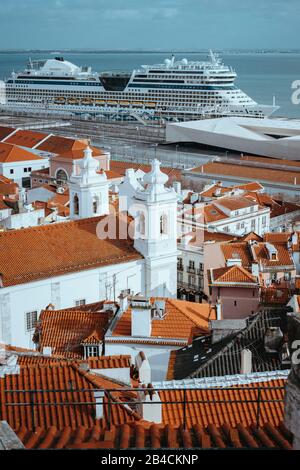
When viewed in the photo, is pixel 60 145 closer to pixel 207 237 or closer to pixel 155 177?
pixel 207 237

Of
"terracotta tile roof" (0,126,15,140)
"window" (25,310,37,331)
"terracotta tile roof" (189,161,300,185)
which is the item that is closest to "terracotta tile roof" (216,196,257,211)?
"terracotta tile roof" (189,161,300,185)

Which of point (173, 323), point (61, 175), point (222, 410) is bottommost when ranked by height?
point (61, 175)

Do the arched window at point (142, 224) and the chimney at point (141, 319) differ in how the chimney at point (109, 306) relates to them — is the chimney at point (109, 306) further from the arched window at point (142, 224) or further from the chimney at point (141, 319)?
the arched window at point (142, 224)

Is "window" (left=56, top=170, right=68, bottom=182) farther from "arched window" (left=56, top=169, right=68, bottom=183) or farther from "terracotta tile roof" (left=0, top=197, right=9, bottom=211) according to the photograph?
"terracotta tile roof" (left=0, top=197, right=9, bottom=211)

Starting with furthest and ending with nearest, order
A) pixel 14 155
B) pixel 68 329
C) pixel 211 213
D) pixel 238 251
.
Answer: pixel 14 155
pixel 211 213
pixel 238 251
pixel 68 329

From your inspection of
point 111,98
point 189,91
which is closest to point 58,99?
point 111,98

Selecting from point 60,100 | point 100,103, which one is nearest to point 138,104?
point 100,103

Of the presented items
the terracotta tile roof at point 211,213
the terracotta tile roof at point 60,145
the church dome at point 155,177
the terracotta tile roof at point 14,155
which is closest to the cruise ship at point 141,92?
the terracotta tile roof at point 60,145
